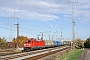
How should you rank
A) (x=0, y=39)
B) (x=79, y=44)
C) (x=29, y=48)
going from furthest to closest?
(x=79, y=44)
(x=0, y=39)
(x=29, y=48)

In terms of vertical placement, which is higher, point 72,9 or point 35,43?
point 72,9

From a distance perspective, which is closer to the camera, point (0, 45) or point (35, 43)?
point (35, 43)

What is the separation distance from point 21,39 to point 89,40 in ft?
118

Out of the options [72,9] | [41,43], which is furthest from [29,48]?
[72,9]

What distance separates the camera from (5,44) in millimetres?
72875

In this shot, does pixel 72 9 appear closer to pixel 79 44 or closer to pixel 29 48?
pixel 29 48

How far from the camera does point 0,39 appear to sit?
7019 centimetres

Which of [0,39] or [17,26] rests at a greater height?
[17,26]

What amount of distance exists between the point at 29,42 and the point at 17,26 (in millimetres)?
22017

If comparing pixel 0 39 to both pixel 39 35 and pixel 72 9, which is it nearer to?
pixel 72 9

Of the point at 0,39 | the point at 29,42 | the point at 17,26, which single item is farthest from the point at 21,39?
the point at 29,42

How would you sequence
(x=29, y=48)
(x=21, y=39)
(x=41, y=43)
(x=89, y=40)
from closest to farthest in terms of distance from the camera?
(x=29, y=48), (x=41, y=43), (x=21, y=39), (x=89, y=40)

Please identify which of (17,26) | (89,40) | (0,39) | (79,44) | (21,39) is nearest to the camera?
(0,39)

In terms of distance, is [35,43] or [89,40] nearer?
[35,43]
